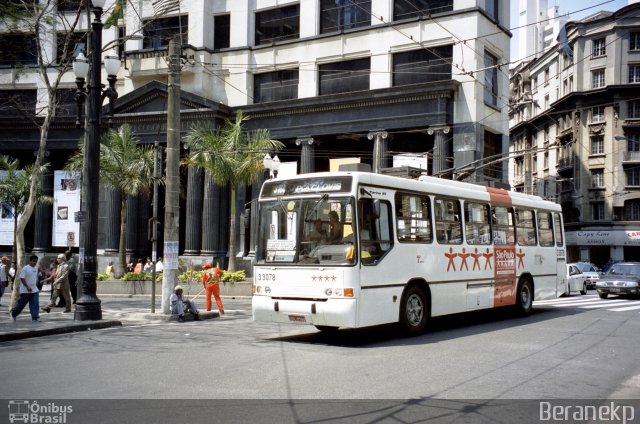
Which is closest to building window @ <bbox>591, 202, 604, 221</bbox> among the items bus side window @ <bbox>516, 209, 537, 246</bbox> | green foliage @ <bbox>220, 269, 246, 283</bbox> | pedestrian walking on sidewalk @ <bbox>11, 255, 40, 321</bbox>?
green foliage @ <bbox>220, 269, 246, 283</bbox>

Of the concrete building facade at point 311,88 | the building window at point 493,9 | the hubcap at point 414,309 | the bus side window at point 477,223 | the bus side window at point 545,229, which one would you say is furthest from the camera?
the building window at point 493,9

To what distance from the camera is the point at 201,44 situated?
3588cm

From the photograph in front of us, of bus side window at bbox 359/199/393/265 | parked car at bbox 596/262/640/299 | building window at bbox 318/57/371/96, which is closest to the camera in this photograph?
bus side window at bbox 359/199/393/265

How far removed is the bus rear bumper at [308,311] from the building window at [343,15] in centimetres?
2313

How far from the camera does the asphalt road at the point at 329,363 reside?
8.00 metres

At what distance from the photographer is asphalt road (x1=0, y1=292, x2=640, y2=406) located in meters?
8.00

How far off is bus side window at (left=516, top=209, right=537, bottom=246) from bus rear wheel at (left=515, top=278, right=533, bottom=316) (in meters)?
1.05

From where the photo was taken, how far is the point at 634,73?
54.5m

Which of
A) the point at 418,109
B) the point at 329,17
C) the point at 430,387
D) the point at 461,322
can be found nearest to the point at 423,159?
the point at 418,109

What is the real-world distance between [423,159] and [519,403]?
71.0 feet

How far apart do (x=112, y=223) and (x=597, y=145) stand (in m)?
41.3

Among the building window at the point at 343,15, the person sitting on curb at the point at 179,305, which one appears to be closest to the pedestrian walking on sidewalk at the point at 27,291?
the person sitting on curb at the point at 179,305

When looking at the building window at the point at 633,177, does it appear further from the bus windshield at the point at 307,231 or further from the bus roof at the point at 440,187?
the bus windshield at the point at 307,231

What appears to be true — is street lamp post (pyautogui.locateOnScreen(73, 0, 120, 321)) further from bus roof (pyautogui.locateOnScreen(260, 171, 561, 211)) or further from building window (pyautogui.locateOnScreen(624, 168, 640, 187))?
building window (pyautogui.locateOnScreen(624, 168, 640, 187))
